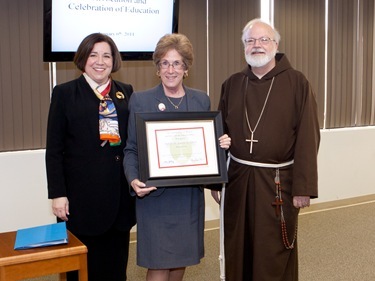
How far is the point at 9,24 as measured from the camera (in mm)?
3932

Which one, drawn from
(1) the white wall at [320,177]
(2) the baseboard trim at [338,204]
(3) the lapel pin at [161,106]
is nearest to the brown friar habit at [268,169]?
(3) the lapel pin at [161,106]

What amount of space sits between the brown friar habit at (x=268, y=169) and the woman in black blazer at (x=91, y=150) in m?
0.60

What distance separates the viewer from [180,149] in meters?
2.39

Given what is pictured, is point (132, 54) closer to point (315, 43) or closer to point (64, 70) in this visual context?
point (64, 70)

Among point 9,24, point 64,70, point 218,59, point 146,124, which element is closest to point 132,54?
point 64,70

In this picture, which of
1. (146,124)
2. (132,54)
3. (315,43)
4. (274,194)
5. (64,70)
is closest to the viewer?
(146,124)

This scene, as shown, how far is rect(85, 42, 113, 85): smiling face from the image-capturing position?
249 centimetres

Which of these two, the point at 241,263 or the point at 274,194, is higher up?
the point at 274,194

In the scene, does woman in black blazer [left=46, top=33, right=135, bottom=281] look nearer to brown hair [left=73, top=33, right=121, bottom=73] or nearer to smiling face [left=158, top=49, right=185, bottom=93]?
brown hair [left=73, top=33, right=121, bottom=73]

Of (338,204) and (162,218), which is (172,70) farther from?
(338,204)

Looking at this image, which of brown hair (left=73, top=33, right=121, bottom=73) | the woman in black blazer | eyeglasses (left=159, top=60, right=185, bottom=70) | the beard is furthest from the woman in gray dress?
the beard

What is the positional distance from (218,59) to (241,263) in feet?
8.48

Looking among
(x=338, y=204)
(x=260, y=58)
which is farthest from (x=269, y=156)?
(x=338, y=204)

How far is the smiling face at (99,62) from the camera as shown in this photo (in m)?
2.49
